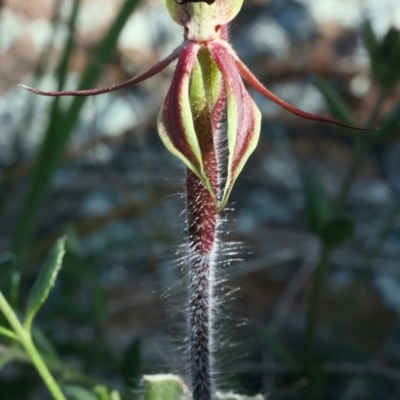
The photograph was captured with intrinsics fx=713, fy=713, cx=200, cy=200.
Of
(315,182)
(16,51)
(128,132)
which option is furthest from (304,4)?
(315,182)

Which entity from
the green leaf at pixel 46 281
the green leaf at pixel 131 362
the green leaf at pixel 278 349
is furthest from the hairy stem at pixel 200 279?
the green leaf at pixel 278 349

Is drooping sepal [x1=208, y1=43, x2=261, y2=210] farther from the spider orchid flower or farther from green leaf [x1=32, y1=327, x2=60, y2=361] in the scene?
green leaf [x1=32, y1=327, x2=60, y2=361]

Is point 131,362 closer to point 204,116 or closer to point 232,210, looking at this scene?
point 232,210

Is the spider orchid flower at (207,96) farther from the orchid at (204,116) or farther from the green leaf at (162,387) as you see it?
the green leaf at (162,387)

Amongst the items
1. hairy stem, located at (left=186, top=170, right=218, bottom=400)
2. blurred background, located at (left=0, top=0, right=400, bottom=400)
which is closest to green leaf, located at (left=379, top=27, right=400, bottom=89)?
blurred background, located at (left=0, top=0, right=400, bottom=400)

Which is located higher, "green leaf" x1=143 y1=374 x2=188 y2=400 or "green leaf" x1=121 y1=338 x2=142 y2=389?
"green leaf" x1=121 y1=338 x2=142 y2=389

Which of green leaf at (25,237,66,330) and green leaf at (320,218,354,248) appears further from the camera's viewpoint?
green leaf at (320,218,354,248)

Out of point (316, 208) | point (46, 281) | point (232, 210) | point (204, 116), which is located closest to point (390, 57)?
point (316, 208)

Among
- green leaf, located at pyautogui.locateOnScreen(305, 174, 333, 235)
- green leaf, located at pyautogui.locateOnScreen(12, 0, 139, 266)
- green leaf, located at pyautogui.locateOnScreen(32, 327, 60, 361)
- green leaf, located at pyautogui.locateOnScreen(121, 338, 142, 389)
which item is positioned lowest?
green leaf, located at pyautogui.locateOnScreen(121, 338, 142, 389)
